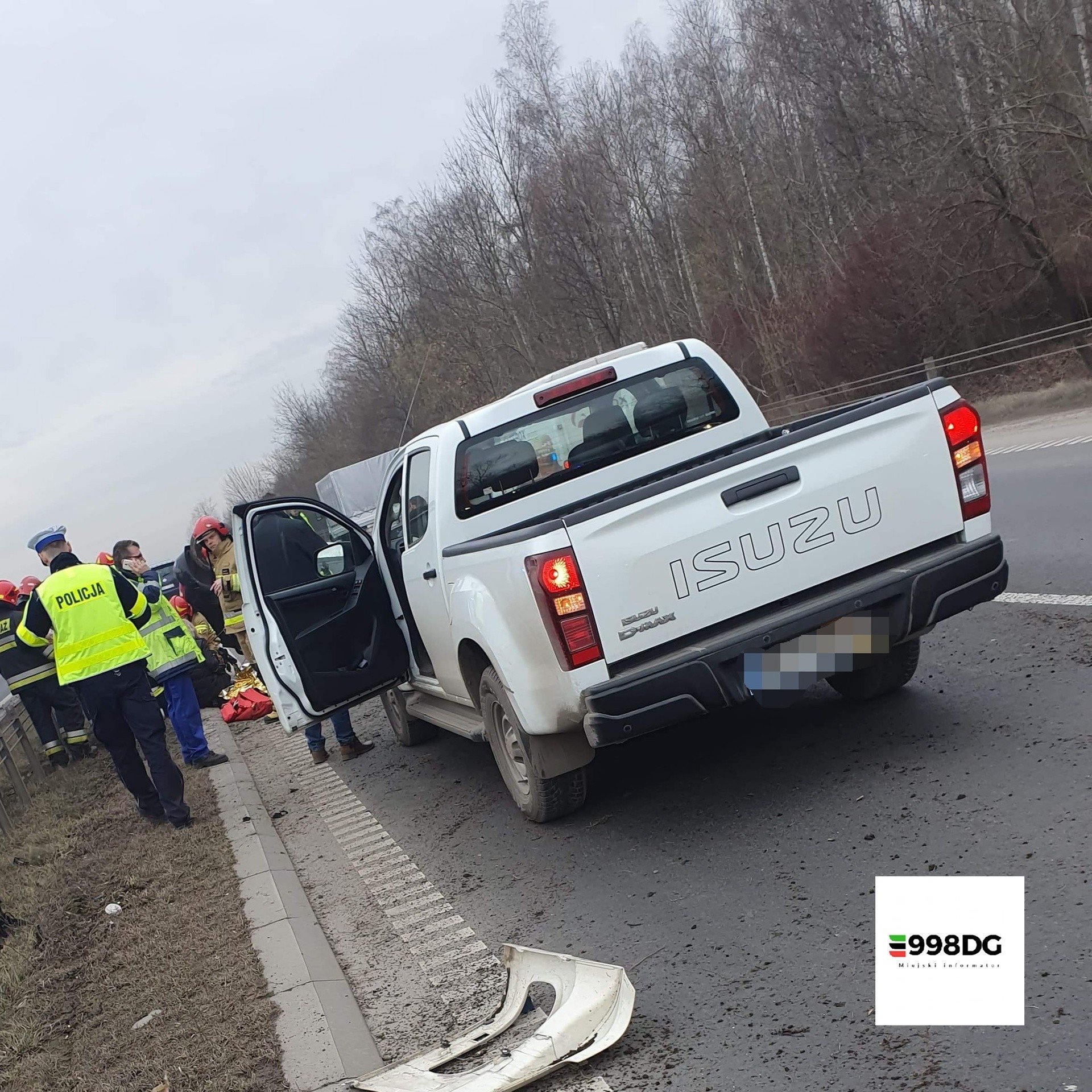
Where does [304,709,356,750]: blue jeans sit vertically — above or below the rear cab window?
below

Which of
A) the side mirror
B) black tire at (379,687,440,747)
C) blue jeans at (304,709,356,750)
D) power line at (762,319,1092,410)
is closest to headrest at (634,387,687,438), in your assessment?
the side mirror

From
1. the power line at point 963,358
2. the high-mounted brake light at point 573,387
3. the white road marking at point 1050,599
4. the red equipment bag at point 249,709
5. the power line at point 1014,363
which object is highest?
the high-mounted brake light at point 573,387

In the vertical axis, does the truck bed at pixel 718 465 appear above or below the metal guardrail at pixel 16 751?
above

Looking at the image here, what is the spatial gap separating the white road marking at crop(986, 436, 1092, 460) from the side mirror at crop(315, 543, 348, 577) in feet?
34.7

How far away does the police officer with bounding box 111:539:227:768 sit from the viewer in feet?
30.4

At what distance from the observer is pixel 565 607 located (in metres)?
4.80

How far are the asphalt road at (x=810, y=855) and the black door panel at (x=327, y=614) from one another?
84cm

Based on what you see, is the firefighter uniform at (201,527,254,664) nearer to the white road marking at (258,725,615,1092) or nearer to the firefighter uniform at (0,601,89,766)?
the firefighter uniform at (0,601,89,766)

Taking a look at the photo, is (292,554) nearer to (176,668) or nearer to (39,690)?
(176,668)

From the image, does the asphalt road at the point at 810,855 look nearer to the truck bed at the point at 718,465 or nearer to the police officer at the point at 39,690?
the truck bed at the point at 718,465

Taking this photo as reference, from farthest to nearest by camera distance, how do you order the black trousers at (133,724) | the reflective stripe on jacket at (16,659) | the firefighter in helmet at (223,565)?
the reflective stripe on jacket at (16,659) < the firefighter in helmet at (223,565) < the black trousers at (133,724)

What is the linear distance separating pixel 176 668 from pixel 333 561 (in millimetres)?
2406

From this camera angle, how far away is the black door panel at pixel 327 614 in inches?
298

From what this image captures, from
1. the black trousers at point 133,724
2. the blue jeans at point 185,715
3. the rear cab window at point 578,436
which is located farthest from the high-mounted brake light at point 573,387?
the blue jeans at point 185,715
